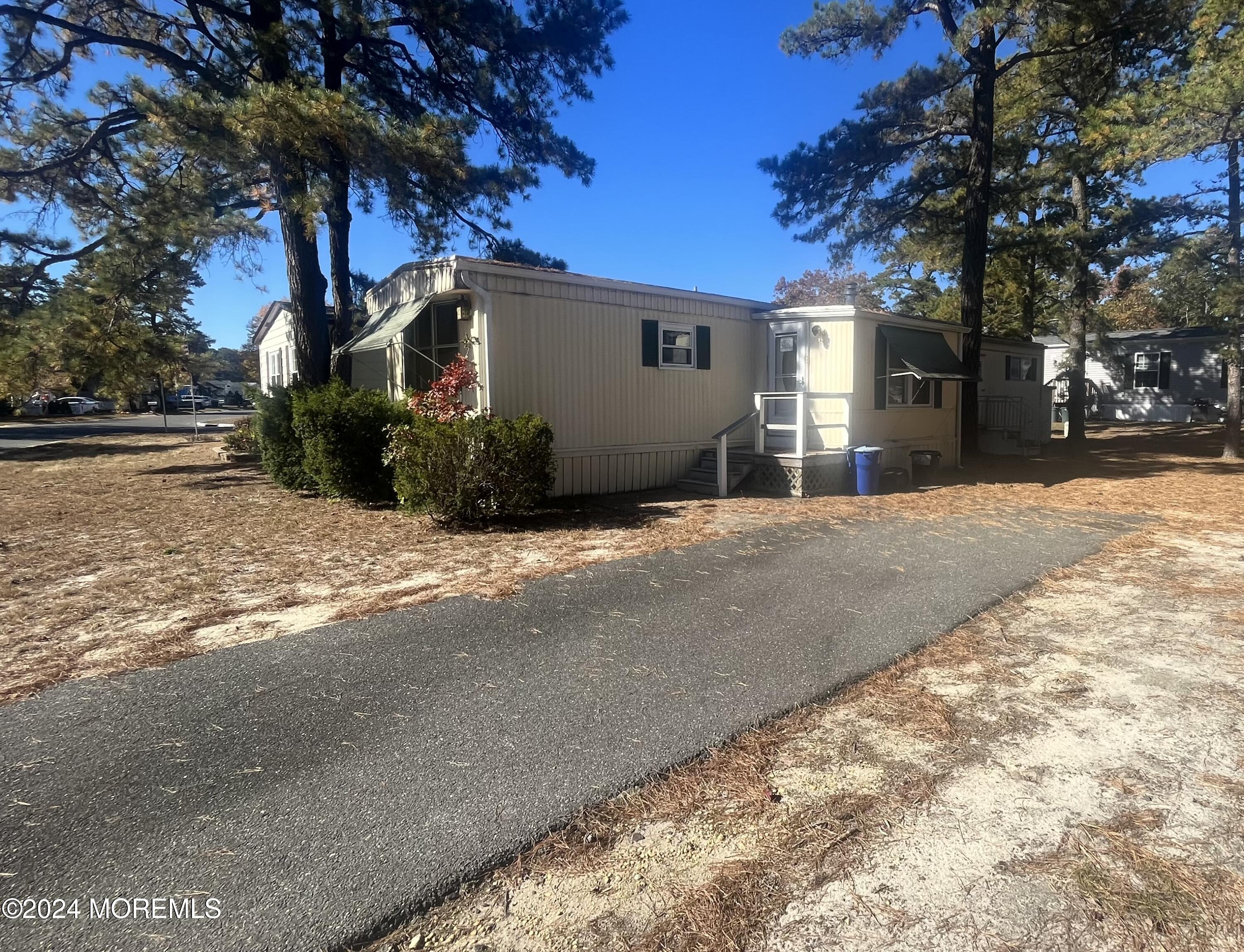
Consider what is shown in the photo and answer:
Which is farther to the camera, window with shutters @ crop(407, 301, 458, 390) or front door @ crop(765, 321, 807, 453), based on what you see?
front door @ crop(765, 321, 807, 453)

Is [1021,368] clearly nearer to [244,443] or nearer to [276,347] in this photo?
[244,443]

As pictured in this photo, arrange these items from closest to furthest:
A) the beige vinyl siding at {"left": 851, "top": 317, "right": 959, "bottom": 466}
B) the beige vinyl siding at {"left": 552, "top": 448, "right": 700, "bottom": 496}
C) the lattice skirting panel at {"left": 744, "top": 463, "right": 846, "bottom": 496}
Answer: the beige vinyl siding at {"left": 552, "top": 448, "right": 700, "bottom": 496} → the lattice skirting panel at {"left": 744, "top": 463, "right": 846, "bottom": 496} → the beige vinyl siding at {"left": 851, "top": 317, "right": 959, "bottom": 466}

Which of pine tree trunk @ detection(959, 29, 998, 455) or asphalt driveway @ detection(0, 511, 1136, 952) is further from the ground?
pine tree trunk @ detection(959, 29, 998, 455)

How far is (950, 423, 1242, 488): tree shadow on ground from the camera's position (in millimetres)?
12867

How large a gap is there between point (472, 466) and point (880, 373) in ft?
25.9

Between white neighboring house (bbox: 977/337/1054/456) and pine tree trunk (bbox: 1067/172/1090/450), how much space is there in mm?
861

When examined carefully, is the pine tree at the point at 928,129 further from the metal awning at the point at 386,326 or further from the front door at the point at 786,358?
the metal awning at the point at 386,326

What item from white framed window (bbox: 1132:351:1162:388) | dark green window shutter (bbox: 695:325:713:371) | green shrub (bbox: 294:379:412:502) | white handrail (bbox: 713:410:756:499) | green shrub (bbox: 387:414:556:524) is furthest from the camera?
white framed window (bbox: 1132:351:1162:388)

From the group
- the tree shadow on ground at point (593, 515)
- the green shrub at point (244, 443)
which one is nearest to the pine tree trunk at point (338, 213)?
the green shrub at point (244, 443)

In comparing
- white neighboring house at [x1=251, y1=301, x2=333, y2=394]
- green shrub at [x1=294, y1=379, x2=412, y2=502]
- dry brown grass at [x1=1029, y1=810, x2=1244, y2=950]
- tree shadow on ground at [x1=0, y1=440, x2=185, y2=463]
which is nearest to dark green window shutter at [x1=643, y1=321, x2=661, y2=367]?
green shrub at [x1=294, y1=379, x2=412, y2=502]

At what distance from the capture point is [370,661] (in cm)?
391

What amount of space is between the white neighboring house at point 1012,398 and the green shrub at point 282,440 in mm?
14988

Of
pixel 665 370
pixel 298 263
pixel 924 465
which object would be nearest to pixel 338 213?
pixel 298 263

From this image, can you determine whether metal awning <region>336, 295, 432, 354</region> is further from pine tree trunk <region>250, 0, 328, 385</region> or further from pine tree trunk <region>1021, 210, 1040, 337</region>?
pine tree trunk <region>1021, 210, 1040, 337</region>
